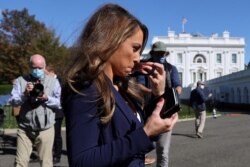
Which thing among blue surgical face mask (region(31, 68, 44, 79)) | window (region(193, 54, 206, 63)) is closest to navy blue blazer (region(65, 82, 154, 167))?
blue surgical face mask (region(31, 68, 44, 79))

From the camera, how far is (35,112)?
21.7ft

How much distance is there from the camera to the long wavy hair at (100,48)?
2.31 meters

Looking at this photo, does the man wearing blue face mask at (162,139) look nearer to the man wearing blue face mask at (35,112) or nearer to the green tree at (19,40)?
the man wearing blue face mask at (35,112)

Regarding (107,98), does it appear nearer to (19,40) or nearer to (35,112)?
(35,112)

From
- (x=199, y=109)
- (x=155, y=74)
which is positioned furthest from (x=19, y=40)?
(x=155, y=74)

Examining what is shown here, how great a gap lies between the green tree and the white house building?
55294mm

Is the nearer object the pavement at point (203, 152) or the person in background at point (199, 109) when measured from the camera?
the pavement at point (203, 152)

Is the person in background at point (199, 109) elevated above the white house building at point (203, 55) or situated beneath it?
situated beneath

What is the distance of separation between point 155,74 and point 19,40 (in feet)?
252

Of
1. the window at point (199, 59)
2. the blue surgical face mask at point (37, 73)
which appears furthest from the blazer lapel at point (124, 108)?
the window at point (199, 59)

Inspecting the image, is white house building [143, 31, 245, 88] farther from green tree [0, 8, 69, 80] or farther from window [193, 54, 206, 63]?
green tree [0, 8, 69, 80]

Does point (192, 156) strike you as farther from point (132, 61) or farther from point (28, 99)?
point (132, 61)

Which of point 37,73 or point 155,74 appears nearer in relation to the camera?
point 155,74

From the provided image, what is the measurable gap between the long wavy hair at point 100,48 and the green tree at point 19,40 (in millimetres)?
67332
